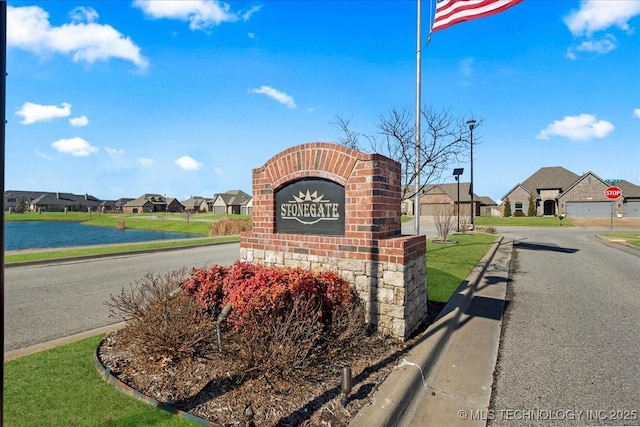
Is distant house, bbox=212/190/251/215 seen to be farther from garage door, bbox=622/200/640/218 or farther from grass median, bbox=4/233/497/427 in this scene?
grass median, bbox=4/233/497/427

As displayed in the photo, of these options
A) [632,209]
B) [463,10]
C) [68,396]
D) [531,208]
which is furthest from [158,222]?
[632,209]

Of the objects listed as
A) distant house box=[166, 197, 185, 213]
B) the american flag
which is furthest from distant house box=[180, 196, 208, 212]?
the american flag

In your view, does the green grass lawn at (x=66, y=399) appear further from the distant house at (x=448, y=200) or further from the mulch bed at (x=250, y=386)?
the distant house at (x=448, y=200)

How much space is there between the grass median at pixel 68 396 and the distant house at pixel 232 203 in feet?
257

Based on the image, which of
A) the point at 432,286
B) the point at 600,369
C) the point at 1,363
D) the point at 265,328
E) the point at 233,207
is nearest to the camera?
the point at 1,363

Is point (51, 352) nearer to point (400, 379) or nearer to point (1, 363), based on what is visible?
point (1, 363)

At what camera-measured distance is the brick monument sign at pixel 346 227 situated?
15.7 ft

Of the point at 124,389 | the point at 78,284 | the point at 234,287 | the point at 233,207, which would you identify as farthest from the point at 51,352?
the point at 233,207

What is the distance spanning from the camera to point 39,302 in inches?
265

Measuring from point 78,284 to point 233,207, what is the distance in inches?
3083

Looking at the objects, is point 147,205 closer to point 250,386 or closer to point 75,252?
point 75,252

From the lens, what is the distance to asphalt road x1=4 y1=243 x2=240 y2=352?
5.38 meters

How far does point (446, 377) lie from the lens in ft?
13.1

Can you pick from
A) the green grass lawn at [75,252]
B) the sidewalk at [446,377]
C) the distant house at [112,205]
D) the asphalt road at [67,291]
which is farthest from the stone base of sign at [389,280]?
the distant house at [112,205]
